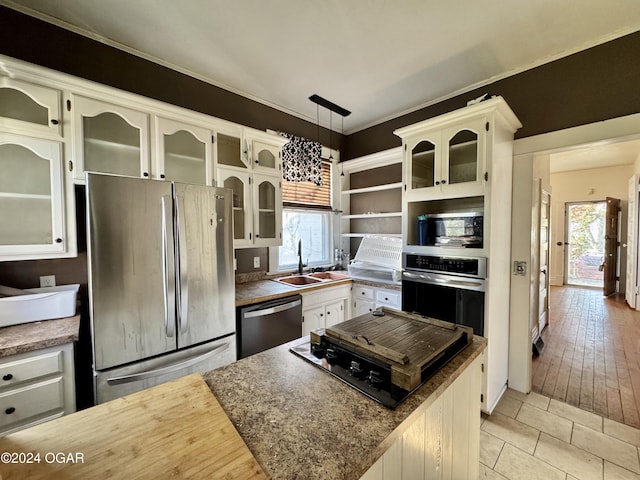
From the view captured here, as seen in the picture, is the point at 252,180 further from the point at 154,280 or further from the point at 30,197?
the point at 30,197

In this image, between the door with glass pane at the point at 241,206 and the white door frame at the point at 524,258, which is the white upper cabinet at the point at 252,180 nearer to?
the door with glass pane at the point at 241,206

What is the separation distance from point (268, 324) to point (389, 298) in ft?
4.08

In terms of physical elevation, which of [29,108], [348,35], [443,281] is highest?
[348,35]

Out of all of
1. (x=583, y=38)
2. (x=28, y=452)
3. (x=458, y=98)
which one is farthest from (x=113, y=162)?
(x=583, y=38)

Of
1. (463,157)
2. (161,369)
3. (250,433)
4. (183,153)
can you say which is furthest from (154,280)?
(463,157)

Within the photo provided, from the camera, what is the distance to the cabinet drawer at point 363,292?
291 cm

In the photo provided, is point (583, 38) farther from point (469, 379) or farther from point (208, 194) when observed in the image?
point (208, 194)

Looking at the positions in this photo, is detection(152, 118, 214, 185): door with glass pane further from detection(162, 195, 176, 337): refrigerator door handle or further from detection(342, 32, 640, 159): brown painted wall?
detection(342, 32, 640, 159): brown painted wall

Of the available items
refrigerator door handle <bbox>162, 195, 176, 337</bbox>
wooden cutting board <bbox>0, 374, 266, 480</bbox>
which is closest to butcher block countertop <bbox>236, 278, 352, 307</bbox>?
refrigerator door handle <bbox>162, 195, 176, 337</bbox>

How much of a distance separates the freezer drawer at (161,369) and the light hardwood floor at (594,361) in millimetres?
2807

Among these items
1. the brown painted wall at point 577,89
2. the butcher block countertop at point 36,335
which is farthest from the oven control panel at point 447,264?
the butcher block countertop at point 36,335

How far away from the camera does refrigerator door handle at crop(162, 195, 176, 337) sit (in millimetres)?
1682

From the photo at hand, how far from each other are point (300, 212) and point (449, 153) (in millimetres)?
1811

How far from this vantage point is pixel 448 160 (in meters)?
2.23
